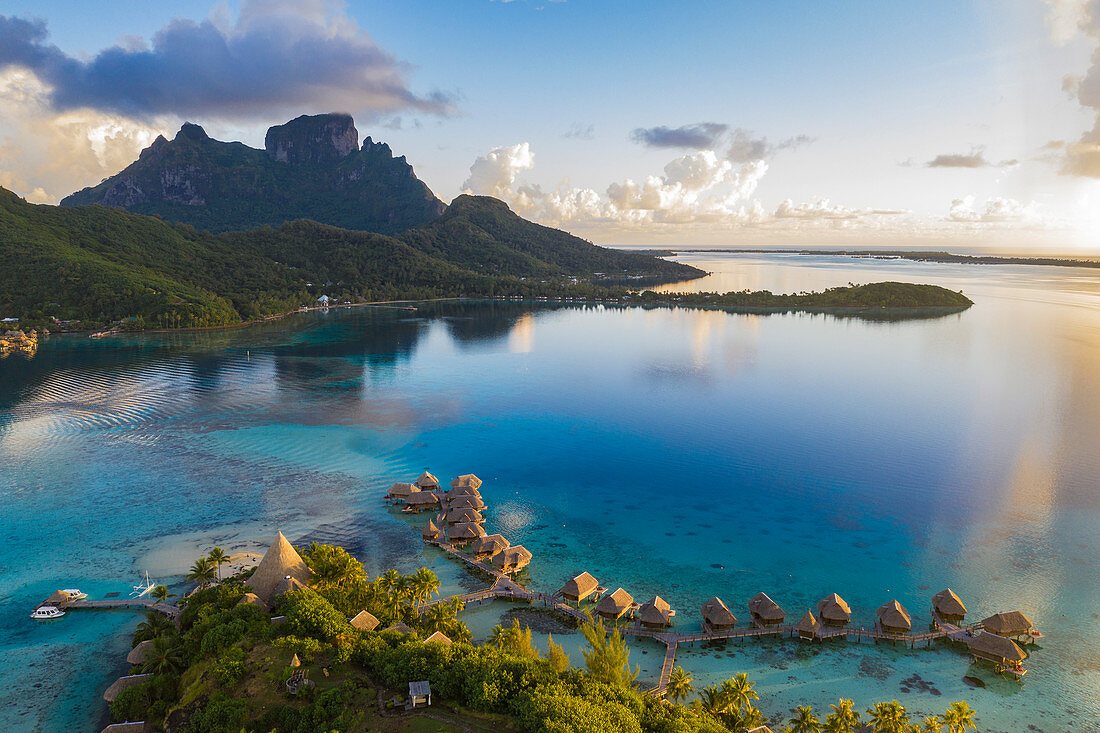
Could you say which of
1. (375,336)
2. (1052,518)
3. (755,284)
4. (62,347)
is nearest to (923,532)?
(1052,518)

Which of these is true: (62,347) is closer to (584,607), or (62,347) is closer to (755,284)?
(584,607)

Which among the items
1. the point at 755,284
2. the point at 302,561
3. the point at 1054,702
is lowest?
the point at 1054,702

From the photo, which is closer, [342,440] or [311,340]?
[342,440]

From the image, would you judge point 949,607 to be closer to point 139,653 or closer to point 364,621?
point 364,621

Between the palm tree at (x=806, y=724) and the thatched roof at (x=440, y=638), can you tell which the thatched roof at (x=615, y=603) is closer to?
the thatched roof at (x=440, y=638)

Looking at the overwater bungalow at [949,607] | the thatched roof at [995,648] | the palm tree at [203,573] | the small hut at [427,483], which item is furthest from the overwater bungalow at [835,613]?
the palm tree at [203,573]
